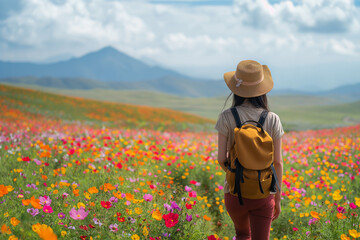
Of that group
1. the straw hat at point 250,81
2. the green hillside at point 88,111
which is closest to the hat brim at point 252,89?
the straw hat at point 250,81

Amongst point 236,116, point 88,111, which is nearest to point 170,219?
point 236,116

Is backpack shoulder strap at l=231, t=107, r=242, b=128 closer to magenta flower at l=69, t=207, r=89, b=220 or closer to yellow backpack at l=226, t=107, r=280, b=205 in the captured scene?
yellow backpack at l=226, t=107, r=280, b=205

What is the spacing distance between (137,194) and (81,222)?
3.50 ft

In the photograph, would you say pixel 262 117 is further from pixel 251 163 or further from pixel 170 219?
pixel 170 219

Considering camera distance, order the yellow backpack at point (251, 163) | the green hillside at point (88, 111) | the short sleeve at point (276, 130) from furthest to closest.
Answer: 1. the green hillside at point (88, 111)
2. the short sleeve at point (276, 130)
3. the yellow backpack at point (251, 163)

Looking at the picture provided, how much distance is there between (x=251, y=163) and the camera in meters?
2.52

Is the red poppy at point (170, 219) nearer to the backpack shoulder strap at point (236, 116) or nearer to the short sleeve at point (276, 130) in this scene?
the backpack shoulder strap at point (236, 116)

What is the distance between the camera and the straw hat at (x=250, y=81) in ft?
8.96

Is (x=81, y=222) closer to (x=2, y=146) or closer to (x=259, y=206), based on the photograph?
(x=259, y=206)

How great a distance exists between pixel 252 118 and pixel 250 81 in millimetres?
344

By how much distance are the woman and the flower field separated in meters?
0.41

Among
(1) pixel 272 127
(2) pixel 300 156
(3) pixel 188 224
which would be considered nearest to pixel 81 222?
(3) pixel 188 224

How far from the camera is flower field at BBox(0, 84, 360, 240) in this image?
9.37ft

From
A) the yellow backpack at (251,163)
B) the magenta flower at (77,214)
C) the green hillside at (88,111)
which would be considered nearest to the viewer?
the yellow backpack at (251,163)
